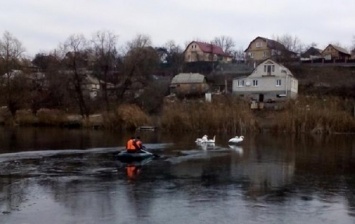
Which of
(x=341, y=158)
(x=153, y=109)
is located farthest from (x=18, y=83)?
(x=341, y=158)

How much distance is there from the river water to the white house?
3544 centimetres

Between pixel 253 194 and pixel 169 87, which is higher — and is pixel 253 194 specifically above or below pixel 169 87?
below

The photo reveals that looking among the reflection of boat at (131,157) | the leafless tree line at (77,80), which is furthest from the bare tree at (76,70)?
the reflection of boat at (131,157)

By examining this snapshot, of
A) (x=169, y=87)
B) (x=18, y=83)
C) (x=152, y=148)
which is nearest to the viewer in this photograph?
(x=152, y=148)

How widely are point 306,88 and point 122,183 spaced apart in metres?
65.2

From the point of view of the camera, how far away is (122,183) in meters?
24.0

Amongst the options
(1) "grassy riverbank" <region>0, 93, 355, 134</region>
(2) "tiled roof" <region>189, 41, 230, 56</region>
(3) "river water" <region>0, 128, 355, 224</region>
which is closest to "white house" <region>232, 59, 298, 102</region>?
(1) "grassy riverbank" <region>0, 93, 355, 134</region>

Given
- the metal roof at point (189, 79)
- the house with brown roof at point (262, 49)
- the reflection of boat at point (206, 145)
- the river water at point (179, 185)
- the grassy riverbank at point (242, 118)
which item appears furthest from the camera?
the house with brown roof at point (262, 49)

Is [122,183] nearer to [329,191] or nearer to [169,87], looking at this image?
[329,191]

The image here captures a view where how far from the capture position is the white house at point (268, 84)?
76150 mm

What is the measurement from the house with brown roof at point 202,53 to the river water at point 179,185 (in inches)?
3208

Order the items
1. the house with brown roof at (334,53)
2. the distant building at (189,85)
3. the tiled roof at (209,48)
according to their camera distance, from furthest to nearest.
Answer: the tiled roof at (209,48) → the house with brown roof at (334,53) → the distant building at (189,85)

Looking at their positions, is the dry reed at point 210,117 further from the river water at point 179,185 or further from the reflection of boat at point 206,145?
the river water at point 179,185

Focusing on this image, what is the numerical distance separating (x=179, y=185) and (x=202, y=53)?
10059 cm
